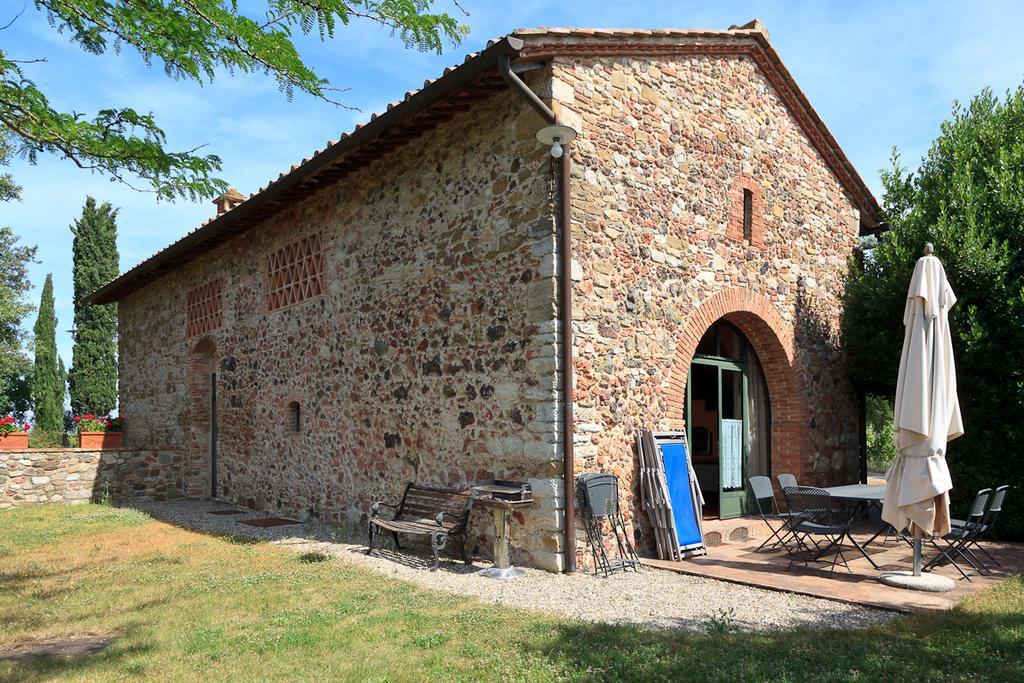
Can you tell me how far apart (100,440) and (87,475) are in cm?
124

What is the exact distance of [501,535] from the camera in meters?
6.72

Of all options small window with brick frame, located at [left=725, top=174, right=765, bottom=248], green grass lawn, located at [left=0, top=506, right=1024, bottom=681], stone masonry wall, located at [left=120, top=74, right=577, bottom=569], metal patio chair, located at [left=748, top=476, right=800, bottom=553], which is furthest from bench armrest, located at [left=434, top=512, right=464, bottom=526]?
small window with brick frame, located at [left=725, top=174, right=765, bottom=248]

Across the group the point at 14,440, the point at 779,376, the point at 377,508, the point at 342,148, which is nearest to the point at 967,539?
the point at 779,376

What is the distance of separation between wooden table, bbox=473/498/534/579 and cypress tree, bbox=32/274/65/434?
20854 mm

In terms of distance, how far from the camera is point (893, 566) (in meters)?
6.88

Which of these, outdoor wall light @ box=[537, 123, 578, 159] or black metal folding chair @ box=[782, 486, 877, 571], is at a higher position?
outdoor wall light @ box=[537, 123, 578, 159]

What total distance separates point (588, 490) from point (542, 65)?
401 cm

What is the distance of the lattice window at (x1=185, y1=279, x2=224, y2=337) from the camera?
41.5 ft

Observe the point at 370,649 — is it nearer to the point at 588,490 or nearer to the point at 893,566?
the point at 588,490

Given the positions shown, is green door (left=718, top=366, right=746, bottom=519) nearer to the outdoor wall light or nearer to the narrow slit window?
the narrow slit window

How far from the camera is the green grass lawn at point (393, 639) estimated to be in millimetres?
4168

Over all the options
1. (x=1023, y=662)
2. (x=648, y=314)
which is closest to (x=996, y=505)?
(x=1023, y=662)

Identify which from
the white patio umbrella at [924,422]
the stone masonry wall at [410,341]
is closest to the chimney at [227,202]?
the stone masonry wall at [410,341]

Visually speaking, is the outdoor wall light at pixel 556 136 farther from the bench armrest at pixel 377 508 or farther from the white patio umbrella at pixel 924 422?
the bench armrest at pixel 377 508
